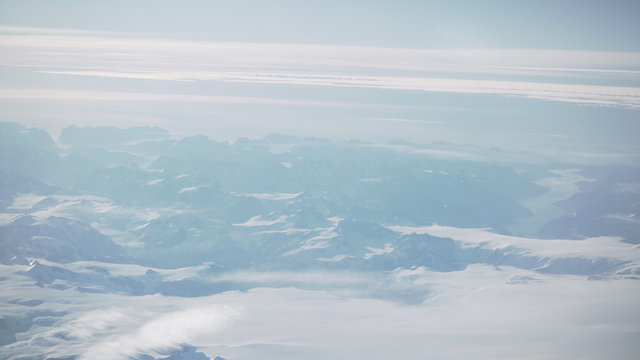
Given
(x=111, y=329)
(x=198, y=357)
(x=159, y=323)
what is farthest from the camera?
(x=159, y=323)

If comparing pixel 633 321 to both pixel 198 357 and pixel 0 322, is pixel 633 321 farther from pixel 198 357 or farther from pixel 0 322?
pixel 0 322

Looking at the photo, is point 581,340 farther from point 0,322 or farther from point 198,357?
point 0,322

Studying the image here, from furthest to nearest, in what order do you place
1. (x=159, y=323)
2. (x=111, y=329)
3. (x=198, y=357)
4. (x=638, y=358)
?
1. (x=159, y=323)
2. (x=111, y=329)
3. (x=198, y=357)
4. (x=638, y=358)

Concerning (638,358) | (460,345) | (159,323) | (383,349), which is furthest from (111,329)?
(638,358)

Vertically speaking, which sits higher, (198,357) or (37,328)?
(37,328)

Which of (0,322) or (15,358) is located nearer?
(15,358)

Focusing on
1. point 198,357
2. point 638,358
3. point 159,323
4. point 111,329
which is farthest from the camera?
point 159,323

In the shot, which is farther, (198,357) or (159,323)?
(159,323)

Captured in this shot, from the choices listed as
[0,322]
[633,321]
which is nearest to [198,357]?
[0,322]

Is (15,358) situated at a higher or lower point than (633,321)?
lower
